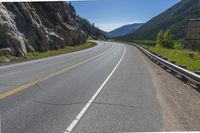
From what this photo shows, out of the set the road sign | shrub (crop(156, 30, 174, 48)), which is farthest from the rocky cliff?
shrub (crop(156, 30, 174, 48))

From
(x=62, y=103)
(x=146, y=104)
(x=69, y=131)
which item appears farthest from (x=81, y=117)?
(x=146, y=104)

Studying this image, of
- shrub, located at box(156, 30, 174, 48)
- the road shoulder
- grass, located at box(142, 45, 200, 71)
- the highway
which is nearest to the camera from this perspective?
the highway

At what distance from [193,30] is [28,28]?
3176cm

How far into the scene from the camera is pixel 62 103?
9.24m

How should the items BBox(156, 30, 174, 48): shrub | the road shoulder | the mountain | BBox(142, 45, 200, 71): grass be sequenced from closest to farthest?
1. the road shoulder
2. BBox(142, 45, 200, 71): grass
3. the mountain
4. BBox(156, 30, 174, 48): shrub

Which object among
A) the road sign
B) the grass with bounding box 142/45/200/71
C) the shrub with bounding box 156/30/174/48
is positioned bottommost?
the shrub with bounding box 156/30/174/48

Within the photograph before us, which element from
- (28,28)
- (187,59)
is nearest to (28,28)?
(28,28)

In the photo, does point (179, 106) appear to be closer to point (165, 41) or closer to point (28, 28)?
point (28, 28)

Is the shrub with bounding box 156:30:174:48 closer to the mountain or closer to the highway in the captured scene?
the mountain

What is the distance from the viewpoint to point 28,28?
141ft

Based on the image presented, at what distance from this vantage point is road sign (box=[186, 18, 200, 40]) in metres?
14.6

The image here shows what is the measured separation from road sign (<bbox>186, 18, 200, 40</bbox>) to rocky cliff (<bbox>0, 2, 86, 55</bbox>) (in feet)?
75.4

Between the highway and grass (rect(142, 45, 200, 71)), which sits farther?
grass (rect(142, 45, 200, 71))

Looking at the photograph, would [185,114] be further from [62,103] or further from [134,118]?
[62,103]
